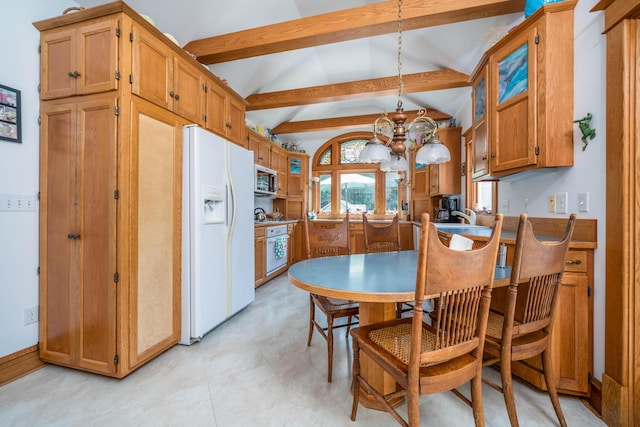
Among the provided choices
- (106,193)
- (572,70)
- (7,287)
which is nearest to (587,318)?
(572,70)

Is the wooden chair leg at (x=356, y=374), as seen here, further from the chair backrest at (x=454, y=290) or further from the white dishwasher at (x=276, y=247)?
the white dishwasher at (x=276, y=247)

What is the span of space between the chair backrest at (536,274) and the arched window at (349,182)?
14.9 feet

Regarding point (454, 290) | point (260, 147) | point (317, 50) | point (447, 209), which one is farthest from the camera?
point (260, 147)

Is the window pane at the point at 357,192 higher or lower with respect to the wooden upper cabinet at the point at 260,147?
lower

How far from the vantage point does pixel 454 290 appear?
3.10 ft

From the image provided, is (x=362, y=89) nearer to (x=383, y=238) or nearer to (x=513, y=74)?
(x=513, y=74)

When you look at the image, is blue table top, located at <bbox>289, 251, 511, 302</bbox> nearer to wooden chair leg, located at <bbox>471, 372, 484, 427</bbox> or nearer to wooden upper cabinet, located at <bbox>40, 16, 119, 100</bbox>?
wooden chair leg, located at <bbox>471, 372, 484, 427</bbox>

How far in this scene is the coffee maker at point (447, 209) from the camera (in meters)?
4.21

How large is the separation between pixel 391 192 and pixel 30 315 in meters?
5.46

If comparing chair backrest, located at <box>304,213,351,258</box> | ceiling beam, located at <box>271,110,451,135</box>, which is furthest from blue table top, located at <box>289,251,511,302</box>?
ceiling beam, located at <box>271,110,451,135</box>

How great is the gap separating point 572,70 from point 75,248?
3381mm

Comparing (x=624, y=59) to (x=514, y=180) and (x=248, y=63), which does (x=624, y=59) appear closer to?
(x=514, y=180)

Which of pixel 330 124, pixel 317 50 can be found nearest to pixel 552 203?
pixel 317 50

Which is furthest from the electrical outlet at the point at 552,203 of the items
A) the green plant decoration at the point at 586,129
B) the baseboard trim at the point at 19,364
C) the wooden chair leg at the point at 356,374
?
the baseboard trim at the point at 19,364
